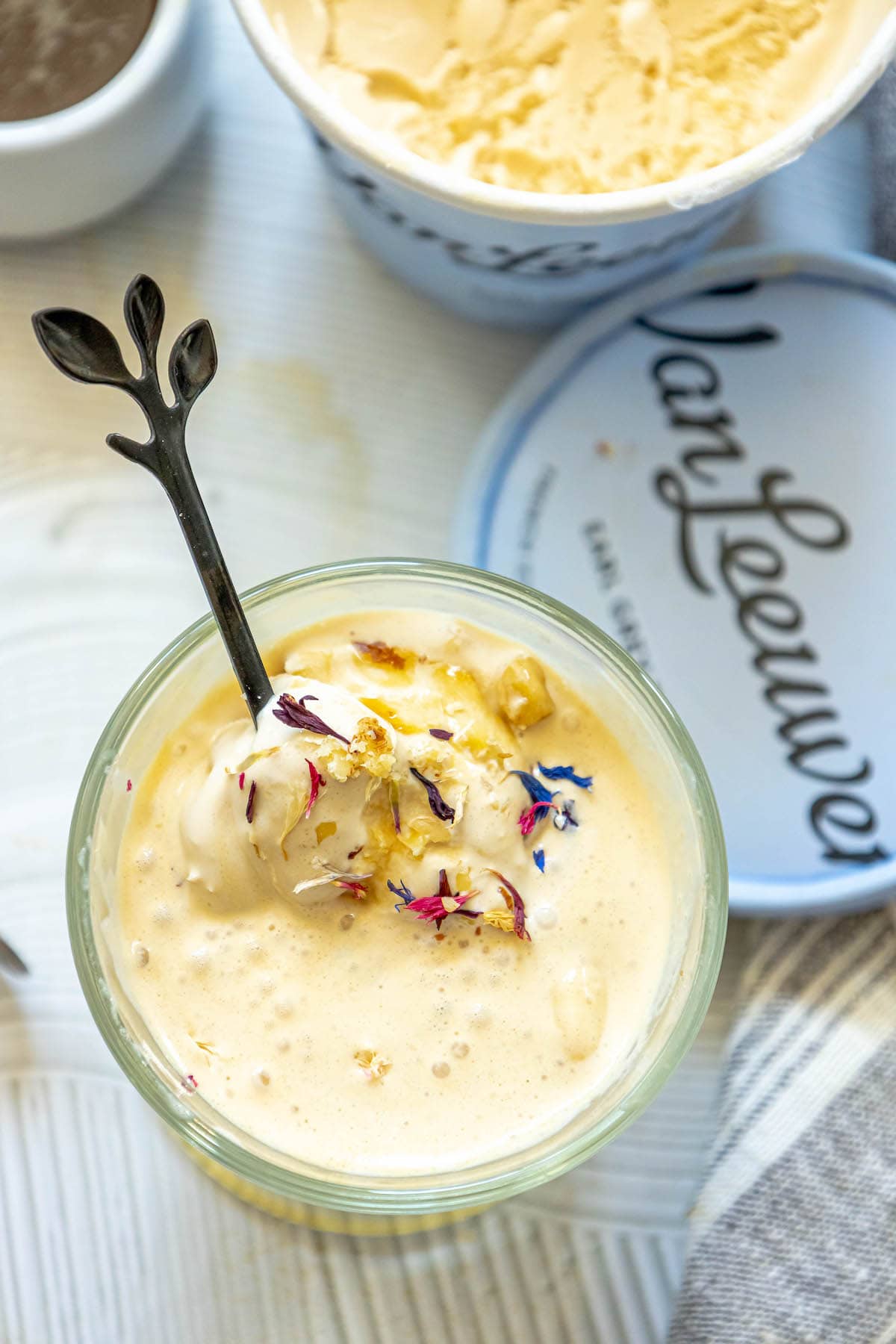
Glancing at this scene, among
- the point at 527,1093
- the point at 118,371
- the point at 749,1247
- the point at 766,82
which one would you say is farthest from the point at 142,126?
the point at 749,1247

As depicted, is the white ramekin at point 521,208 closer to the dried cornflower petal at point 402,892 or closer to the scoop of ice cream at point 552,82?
the scoop of ice cream at point 552,82

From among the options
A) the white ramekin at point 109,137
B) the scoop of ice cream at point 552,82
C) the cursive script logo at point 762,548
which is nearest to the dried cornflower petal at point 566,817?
the cursive script logo at point 762,548

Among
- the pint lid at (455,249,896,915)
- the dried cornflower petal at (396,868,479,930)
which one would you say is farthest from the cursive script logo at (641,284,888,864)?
the dried cornflower petal at (396,868,479,930)

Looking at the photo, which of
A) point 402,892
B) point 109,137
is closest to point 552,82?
point 109,137

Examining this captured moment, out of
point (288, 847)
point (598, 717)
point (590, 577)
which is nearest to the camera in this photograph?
point (288, 847)

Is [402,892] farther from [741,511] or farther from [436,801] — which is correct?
[741,511]

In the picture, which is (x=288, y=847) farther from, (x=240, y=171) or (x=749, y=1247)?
(x=240, y=171)

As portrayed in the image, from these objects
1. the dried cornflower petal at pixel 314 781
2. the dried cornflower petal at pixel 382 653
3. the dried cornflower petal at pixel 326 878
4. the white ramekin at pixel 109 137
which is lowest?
the dried cornflower petal at pixel 326 878
